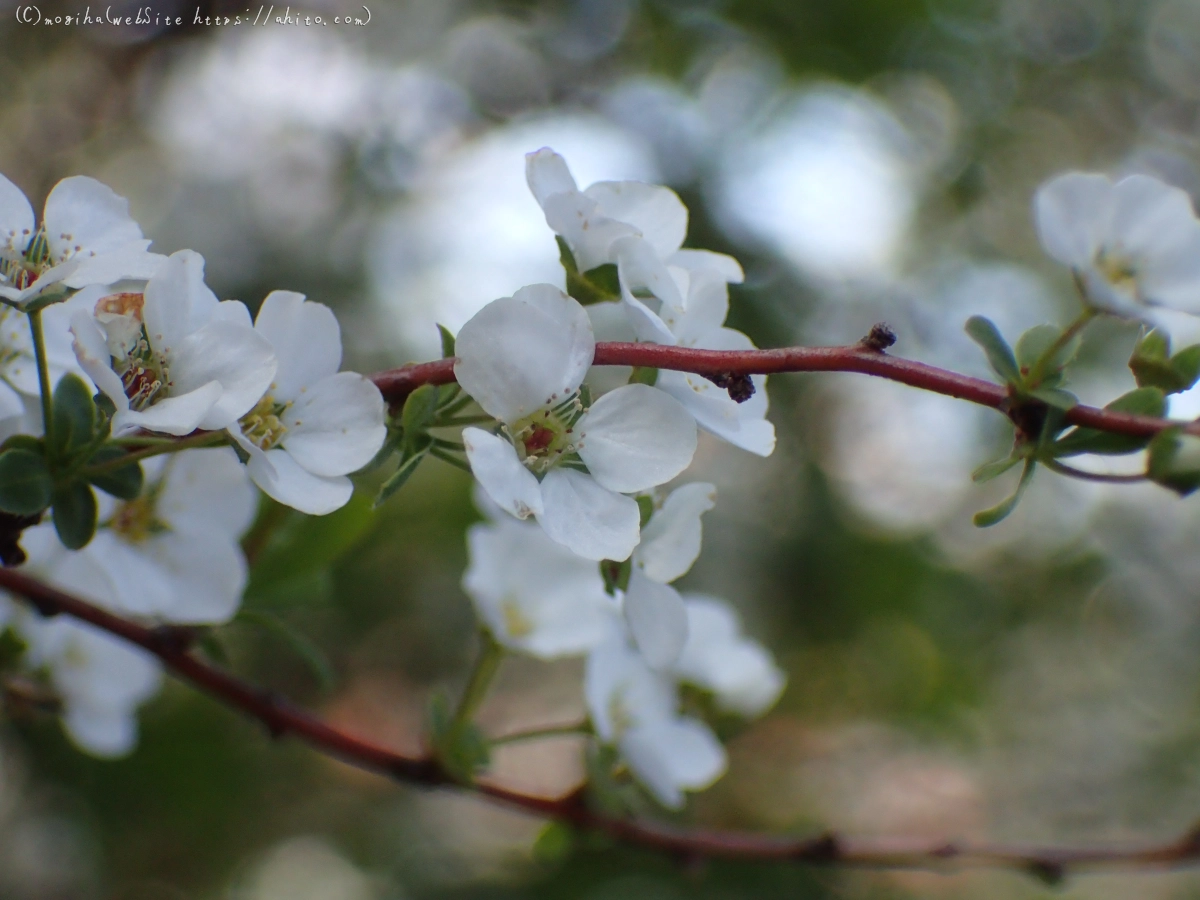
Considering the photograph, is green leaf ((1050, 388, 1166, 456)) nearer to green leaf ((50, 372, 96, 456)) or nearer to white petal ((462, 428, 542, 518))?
white petal ((462, 428, 542, 518))

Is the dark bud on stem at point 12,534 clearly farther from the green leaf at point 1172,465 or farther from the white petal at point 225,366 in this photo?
the green leaf at point 1172,465

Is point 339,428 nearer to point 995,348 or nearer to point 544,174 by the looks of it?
point 544,174

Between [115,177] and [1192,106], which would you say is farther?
[1192,106]

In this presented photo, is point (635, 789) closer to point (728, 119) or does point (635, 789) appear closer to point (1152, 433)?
point (1152, 433)

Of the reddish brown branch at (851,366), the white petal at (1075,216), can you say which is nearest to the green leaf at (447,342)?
the reddish brown branch at (851,366)

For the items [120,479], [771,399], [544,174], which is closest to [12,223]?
[120,479]

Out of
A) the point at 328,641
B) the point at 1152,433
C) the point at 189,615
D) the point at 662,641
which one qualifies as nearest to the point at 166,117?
the point at 328,641
